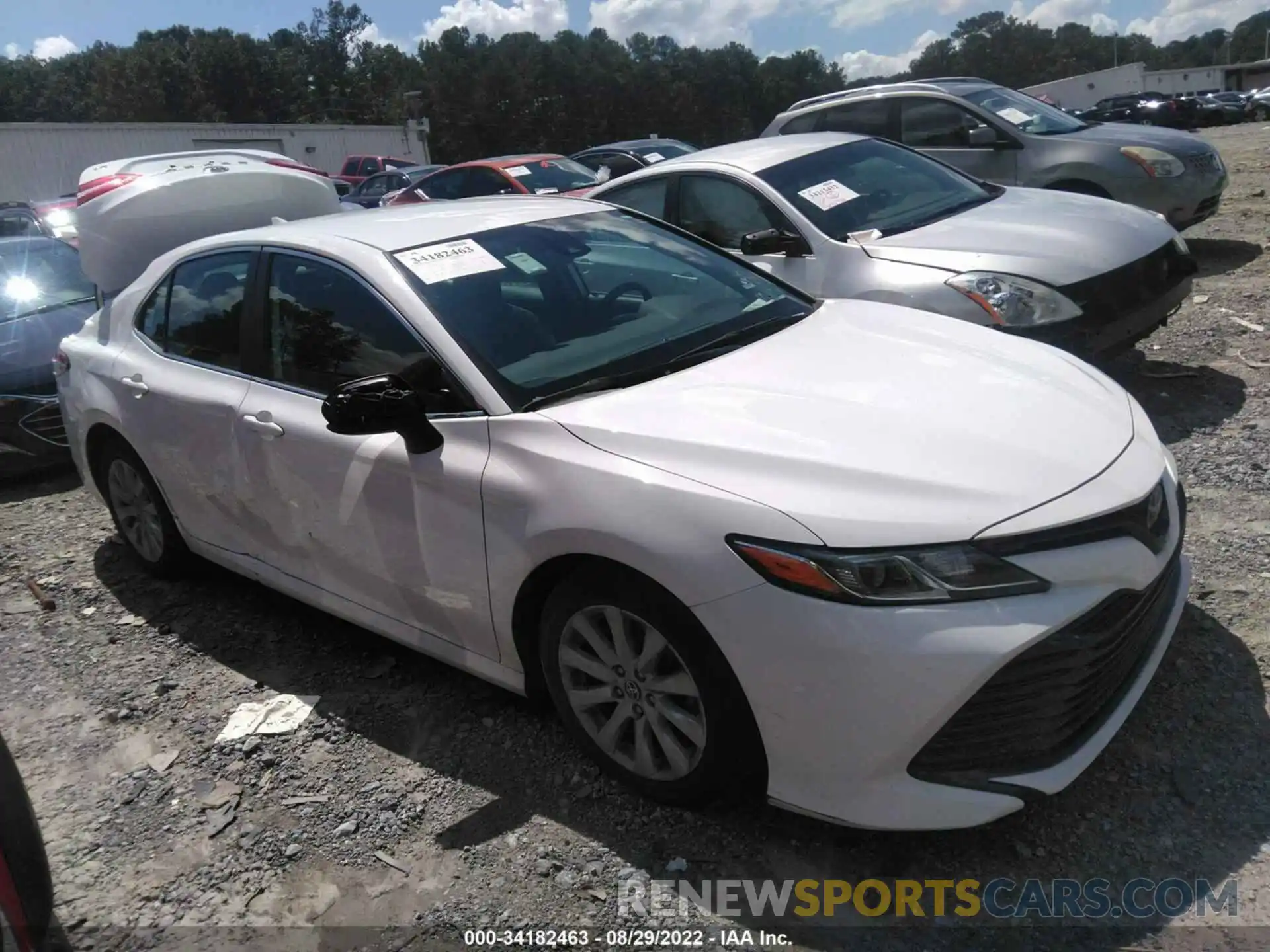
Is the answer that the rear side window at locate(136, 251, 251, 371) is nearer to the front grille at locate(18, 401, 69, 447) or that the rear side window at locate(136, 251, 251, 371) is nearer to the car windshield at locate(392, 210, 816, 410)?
the car windshield at locate(392, 210, 816, 410)

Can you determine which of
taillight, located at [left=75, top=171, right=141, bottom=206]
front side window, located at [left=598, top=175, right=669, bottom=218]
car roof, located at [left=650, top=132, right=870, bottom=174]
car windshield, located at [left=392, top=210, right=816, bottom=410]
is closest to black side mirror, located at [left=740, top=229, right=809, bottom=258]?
car roof, located at [left=650, top=132, right=870, bottom=174]

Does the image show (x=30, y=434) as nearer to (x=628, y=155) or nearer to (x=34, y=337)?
(x=34, y=337)

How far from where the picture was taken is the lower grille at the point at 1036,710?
219 cm

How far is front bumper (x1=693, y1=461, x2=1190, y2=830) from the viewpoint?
2146 millimetres

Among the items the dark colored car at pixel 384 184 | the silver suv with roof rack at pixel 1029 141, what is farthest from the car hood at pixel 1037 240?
the dark colored car at pixel 384 184

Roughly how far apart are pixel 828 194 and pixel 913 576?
12.8ft

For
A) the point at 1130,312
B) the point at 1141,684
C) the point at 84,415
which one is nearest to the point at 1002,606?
the point at 1141,684

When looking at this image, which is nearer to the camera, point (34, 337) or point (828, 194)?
point (828, 194)

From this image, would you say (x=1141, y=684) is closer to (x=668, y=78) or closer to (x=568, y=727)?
(x=568, y=727)

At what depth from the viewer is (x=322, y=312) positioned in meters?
3.40

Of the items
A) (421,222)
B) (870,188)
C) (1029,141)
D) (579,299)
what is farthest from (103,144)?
(579,299)

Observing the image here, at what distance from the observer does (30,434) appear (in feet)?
20.2

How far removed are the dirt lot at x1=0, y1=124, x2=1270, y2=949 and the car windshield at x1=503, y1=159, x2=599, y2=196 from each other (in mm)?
8764

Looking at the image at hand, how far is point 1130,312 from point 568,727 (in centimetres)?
373
